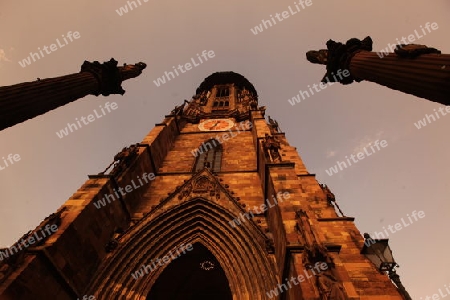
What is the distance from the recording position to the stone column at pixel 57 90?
5011mm

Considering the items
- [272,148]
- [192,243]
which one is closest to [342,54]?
[272,148]

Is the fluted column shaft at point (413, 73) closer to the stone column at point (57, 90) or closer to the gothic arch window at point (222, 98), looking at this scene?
the stone column at point (57, 90)

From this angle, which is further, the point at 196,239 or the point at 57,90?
the point at 196,239

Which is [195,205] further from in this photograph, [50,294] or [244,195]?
[50,294]

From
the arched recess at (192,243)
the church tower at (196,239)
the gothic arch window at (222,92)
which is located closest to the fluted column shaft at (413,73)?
the church tower at (196,239)

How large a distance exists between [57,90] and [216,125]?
12285 millimetres

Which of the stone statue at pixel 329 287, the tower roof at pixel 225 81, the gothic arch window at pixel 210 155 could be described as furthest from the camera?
the tower roof at pixel 225 81

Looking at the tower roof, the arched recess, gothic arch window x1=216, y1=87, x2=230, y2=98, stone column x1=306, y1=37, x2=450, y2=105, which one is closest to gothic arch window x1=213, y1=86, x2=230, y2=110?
→ gothic arch window x1=216, y1=87, x2=230, y2=98

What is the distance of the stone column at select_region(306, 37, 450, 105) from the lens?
172 inches

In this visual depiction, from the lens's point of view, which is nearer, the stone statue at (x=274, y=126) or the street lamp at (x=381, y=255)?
the street lamp at (x=381, y=255)

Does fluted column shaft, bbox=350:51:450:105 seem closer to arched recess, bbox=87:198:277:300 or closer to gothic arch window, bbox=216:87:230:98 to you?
arched recess, bbox=87:198:277:300

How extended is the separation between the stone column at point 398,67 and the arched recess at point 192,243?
4.86 metres

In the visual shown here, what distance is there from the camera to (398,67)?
18.0ft

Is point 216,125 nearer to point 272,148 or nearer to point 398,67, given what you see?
point 272,148
